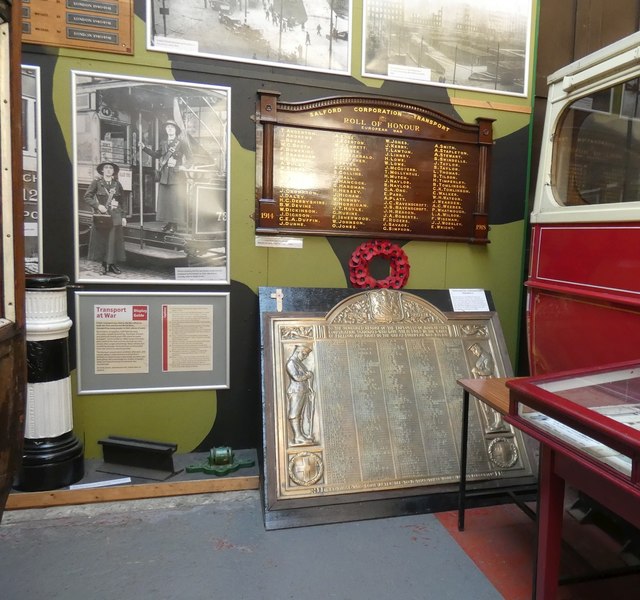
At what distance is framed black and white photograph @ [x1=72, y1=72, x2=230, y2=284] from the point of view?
2.41 m

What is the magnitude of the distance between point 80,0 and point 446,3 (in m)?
2.11

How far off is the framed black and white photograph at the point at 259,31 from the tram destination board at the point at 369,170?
0.26 meters

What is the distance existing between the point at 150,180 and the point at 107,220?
0.32 m

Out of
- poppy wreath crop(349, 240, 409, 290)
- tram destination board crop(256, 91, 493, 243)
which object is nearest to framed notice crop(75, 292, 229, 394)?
tram destination board crop(256, 91, 493, 243)

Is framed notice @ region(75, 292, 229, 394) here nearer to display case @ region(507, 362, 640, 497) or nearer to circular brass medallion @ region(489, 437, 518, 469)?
circular brass medallion @ region(489, 437, 518, 469)

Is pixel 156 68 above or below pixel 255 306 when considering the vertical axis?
above

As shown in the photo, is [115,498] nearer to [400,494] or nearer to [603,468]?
[400,494]

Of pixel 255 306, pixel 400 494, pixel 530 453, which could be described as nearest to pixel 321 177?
pixel 255 306

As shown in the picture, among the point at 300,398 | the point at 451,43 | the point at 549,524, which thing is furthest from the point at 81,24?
the point at 549,524

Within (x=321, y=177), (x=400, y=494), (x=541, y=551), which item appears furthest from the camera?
(x=321, y=177)

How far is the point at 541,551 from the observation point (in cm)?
141

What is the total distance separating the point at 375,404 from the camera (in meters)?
2.37

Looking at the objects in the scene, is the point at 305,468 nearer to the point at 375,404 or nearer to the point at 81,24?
the point at 375,404

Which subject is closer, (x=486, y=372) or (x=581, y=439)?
(x=581, y=439)
